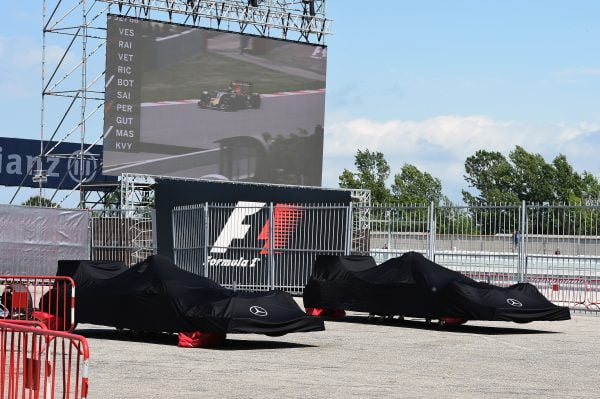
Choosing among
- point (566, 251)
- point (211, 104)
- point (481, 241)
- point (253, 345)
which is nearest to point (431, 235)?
point (481, 241)

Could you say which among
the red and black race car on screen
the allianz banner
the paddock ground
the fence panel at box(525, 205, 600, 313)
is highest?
the red and black race car on screen

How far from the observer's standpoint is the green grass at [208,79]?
1692 inches

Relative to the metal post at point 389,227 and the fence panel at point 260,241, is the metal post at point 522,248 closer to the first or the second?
the metal post at point 389,227

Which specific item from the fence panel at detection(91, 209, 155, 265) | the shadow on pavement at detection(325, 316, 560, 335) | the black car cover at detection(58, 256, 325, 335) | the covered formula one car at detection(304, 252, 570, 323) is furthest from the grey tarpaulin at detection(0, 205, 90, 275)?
the black car cover at detection(58, 256, 325, 335)

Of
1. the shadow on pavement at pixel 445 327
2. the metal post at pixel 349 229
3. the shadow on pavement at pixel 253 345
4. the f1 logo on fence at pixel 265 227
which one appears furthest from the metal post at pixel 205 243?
the shadow on pavement at pixel 253 345

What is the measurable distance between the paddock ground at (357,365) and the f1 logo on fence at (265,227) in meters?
10.4

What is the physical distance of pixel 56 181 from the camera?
61.2 metres

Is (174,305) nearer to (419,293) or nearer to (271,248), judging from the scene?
(419,293)

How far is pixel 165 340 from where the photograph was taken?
1797cm

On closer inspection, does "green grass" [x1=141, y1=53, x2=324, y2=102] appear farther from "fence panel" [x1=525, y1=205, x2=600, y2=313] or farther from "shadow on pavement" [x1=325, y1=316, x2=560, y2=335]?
"shadow on pavement" [x1=325, y1=316, x2=560, y2=335]

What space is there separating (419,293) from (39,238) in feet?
59.5

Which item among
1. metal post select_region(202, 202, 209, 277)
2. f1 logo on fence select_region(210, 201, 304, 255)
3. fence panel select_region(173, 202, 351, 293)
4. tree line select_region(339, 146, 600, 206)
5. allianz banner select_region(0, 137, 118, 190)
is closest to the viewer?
fence panel select_region(173, 202, 351, 293)

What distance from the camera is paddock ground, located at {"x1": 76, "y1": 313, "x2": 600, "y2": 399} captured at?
40.5 feet

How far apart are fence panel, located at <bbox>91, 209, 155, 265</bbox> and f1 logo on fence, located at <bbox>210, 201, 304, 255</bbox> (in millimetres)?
4891
